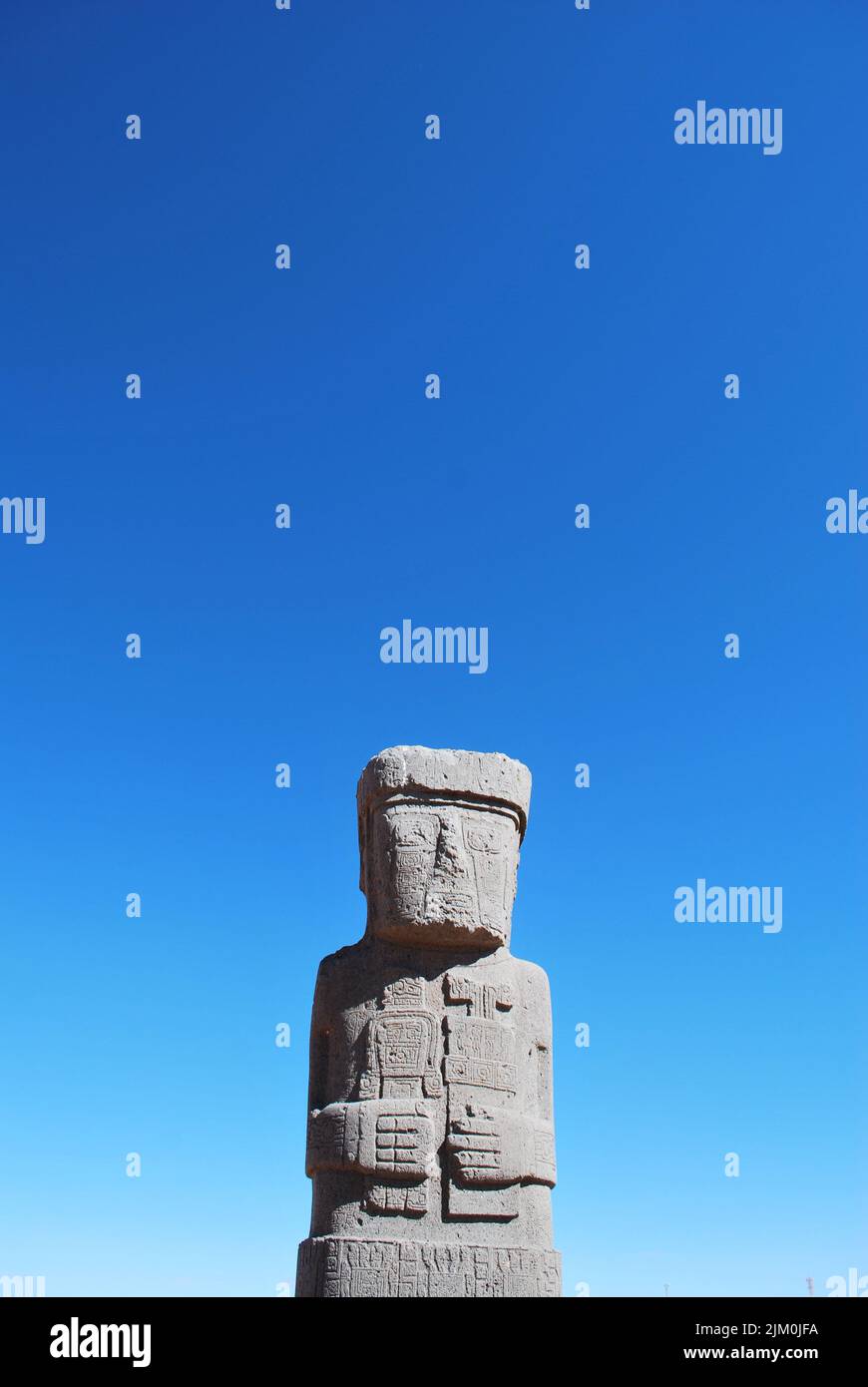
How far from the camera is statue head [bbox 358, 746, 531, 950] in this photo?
9.69 metres

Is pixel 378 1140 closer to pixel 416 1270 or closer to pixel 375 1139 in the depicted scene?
pixel 375 1139

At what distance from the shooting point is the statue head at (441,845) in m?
9.69

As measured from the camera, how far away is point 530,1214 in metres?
9.11

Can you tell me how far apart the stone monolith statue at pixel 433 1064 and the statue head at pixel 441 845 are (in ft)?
0.04

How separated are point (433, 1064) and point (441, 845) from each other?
173 centimetres

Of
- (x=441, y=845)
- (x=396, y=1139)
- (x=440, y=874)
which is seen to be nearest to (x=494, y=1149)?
(x=396, y=1139)
